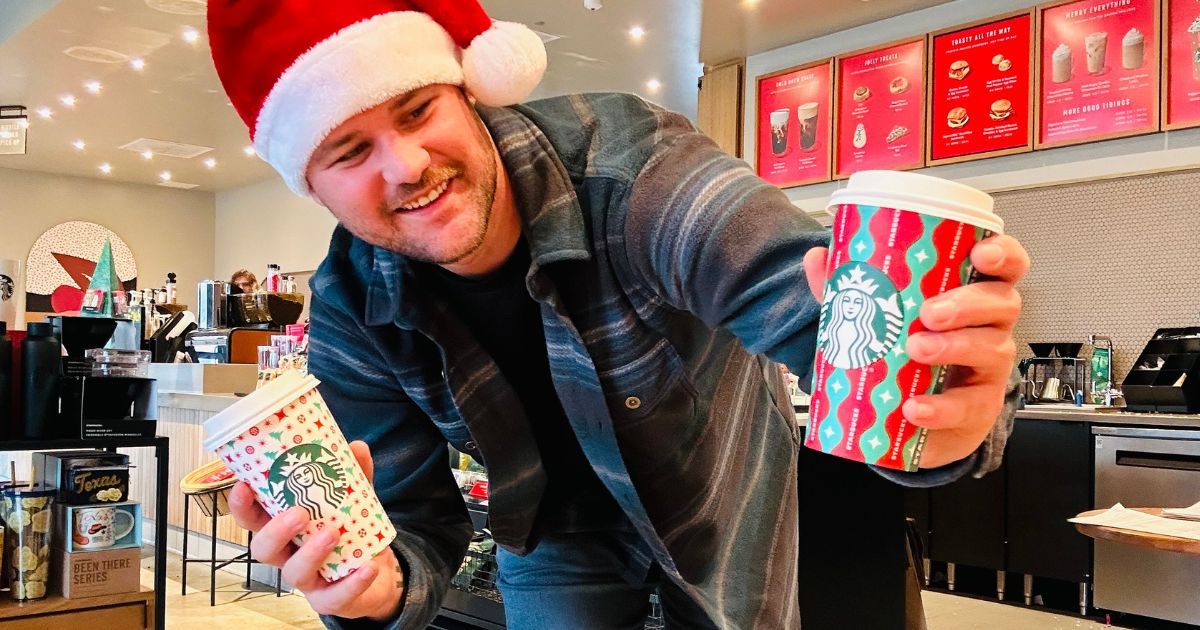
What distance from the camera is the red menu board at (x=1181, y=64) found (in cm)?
483

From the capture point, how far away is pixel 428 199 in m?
1.18

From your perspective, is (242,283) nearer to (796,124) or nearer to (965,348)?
(796,124)

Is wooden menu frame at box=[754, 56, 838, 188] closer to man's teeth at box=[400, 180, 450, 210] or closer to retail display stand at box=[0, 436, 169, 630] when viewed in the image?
retail display stand at box=[0, 436, 169, 630]

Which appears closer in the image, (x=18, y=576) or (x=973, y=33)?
(x=18, y=576)

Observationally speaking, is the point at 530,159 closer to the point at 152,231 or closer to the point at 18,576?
the point at 18,576

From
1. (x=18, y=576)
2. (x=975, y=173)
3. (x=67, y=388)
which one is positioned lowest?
(x=18, y=576)

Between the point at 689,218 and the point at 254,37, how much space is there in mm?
645

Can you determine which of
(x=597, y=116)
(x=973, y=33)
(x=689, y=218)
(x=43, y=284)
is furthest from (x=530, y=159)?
(x=43, y=284)

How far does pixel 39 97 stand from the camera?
852 centimetres

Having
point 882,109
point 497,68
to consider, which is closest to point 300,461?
point 497,68

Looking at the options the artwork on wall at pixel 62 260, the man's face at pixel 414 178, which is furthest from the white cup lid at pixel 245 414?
the artwork on wall at pixel 62 260

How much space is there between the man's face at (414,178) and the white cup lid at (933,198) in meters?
0.59

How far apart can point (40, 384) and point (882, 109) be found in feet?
16.1

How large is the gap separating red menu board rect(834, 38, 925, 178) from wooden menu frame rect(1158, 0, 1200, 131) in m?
1.26
